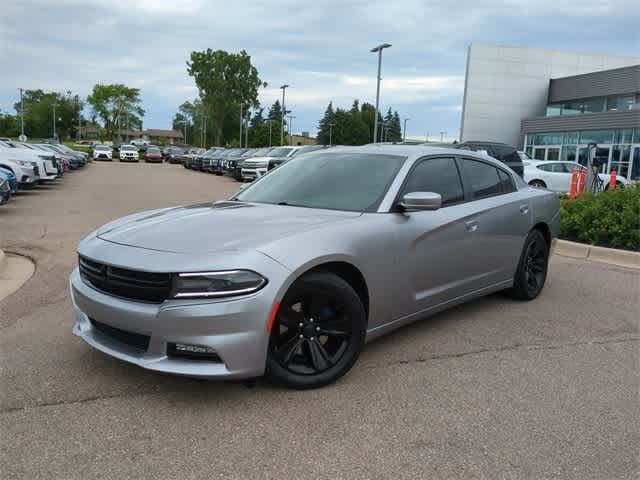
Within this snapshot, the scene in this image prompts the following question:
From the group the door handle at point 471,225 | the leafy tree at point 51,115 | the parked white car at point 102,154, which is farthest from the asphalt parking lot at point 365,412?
the leafy tree at point 51,115

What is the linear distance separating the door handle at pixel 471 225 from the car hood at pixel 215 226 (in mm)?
1175

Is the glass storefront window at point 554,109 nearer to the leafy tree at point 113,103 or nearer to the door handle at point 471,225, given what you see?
the door handle at point 471,225

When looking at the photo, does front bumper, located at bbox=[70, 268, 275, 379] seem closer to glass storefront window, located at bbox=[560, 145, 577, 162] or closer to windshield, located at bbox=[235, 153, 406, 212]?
windshield, located at bbox=[235, 153, 406, 212]

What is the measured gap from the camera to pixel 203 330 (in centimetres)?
307

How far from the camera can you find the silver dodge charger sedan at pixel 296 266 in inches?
122

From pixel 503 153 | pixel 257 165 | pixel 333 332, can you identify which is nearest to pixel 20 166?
pixel 257 165

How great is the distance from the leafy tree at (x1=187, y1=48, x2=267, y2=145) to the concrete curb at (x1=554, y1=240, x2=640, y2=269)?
258 feet

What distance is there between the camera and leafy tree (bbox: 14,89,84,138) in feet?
405

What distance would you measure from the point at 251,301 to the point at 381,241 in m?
1.15

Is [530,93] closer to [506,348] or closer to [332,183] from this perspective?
[506,348]

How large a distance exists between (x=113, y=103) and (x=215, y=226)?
130360 mm

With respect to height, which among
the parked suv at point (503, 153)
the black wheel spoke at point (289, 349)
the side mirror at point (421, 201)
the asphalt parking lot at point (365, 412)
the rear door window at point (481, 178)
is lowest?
the asphalt parking lot at point (365, 412)

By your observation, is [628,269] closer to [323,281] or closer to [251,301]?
[323,281]

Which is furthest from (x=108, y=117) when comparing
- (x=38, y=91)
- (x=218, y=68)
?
(x=218, y=68)
